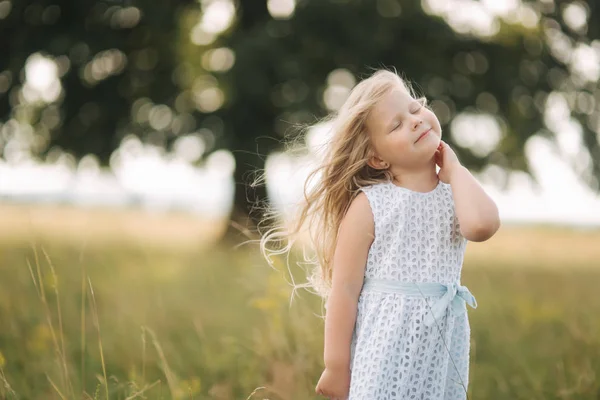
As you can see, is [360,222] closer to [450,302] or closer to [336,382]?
[450,302]

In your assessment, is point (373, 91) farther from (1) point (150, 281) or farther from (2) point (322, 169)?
(1) point (150, 281)

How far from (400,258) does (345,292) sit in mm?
183

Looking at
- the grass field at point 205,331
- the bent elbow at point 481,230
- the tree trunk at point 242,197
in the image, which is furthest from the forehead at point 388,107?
the tree trunk at point 242,197

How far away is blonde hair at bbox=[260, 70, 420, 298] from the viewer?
211 centimetres

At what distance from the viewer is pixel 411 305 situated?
196cm

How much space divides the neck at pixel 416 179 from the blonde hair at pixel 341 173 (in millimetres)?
29

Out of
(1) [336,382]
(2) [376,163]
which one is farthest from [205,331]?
(2) [376,163]

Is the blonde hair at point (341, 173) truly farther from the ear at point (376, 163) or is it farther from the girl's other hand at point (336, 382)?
the girl's other hand at point (336, 382)

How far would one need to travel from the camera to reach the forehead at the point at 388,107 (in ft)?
6.75

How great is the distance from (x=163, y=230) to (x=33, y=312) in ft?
35.8

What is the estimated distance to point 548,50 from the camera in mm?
8883

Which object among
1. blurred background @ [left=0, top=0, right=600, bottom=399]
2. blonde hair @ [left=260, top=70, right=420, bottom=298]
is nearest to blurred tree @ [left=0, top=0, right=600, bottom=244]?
blurred background @ [left=0, top=0, right=600, bottom=399]

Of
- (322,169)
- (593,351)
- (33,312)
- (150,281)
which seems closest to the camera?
(322,169)

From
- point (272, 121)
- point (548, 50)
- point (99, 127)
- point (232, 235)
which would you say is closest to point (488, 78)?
point (548, 50)
